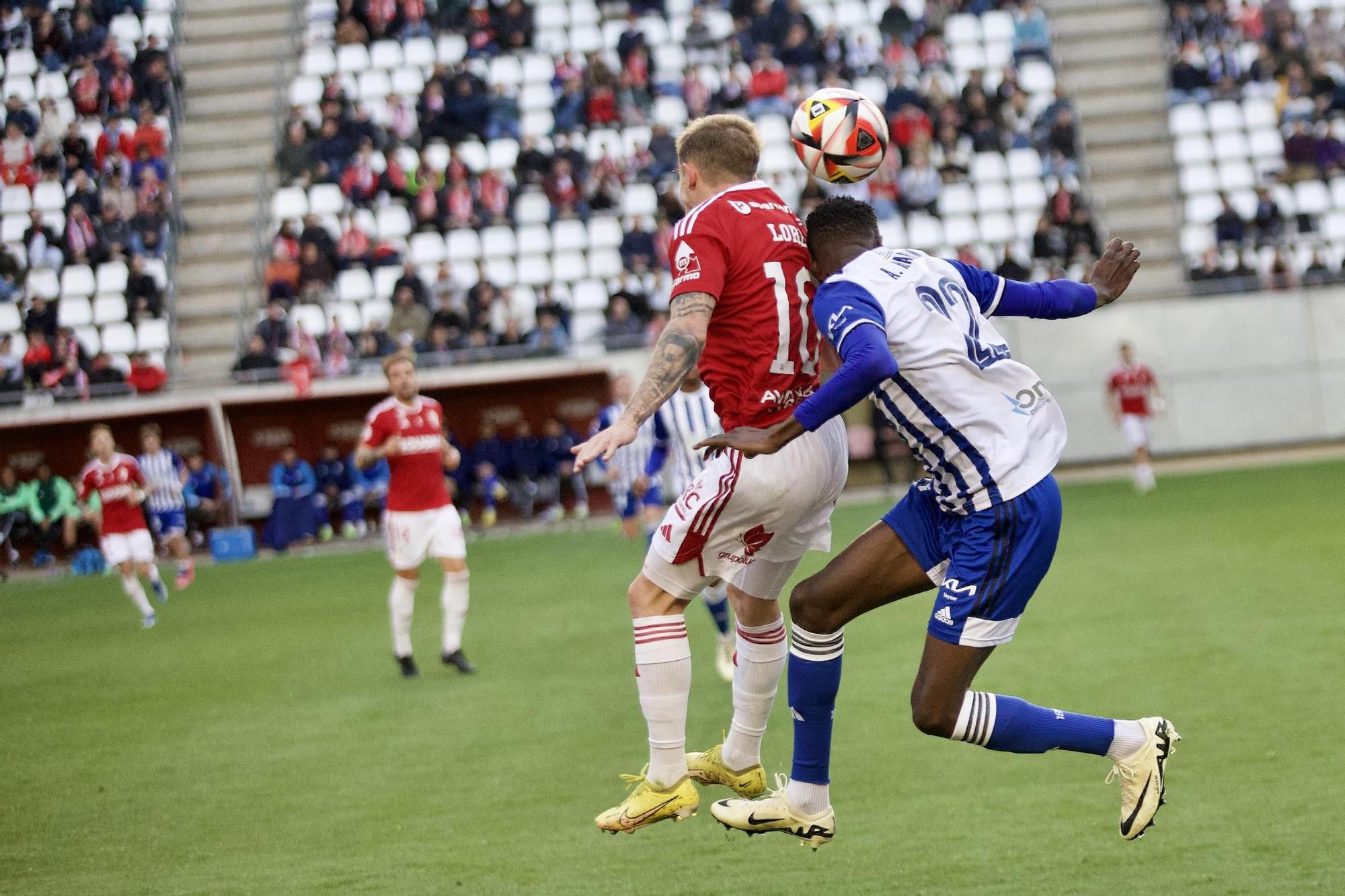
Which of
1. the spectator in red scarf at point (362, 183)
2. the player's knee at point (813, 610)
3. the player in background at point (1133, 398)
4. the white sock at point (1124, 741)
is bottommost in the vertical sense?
the player in background at point (1133, 398)

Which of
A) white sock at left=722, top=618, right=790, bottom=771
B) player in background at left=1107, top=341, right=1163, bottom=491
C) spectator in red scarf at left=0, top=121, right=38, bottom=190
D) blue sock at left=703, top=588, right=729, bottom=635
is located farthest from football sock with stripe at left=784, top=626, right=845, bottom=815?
spectator in red scarf at left=0, top=121, right=38, bottom=190

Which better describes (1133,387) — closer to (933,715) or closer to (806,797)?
(806,797)

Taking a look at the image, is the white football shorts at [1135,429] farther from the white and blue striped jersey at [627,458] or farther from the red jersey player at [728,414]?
the red jersey player at [728,414]

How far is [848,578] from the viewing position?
5352mm

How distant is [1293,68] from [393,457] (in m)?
20.3

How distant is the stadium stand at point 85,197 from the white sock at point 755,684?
17750mm

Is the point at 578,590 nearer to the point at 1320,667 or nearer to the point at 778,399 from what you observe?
the point at 1320,667

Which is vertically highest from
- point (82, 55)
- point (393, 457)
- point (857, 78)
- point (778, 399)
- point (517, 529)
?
point (82, 55)

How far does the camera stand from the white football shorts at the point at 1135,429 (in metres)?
20.6

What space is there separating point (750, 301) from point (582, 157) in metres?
20.2

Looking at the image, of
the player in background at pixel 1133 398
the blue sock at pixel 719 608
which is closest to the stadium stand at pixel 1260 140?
the player in background at pixel 1133 398

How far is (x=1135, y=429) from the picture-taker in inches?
813

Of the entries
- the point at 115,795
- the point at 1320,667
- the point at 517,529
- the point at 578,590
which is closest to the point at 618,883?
the point at 115,795

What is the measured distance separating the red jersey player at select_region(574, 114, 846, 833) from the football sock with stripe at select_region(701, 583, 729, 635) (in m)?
4.26
